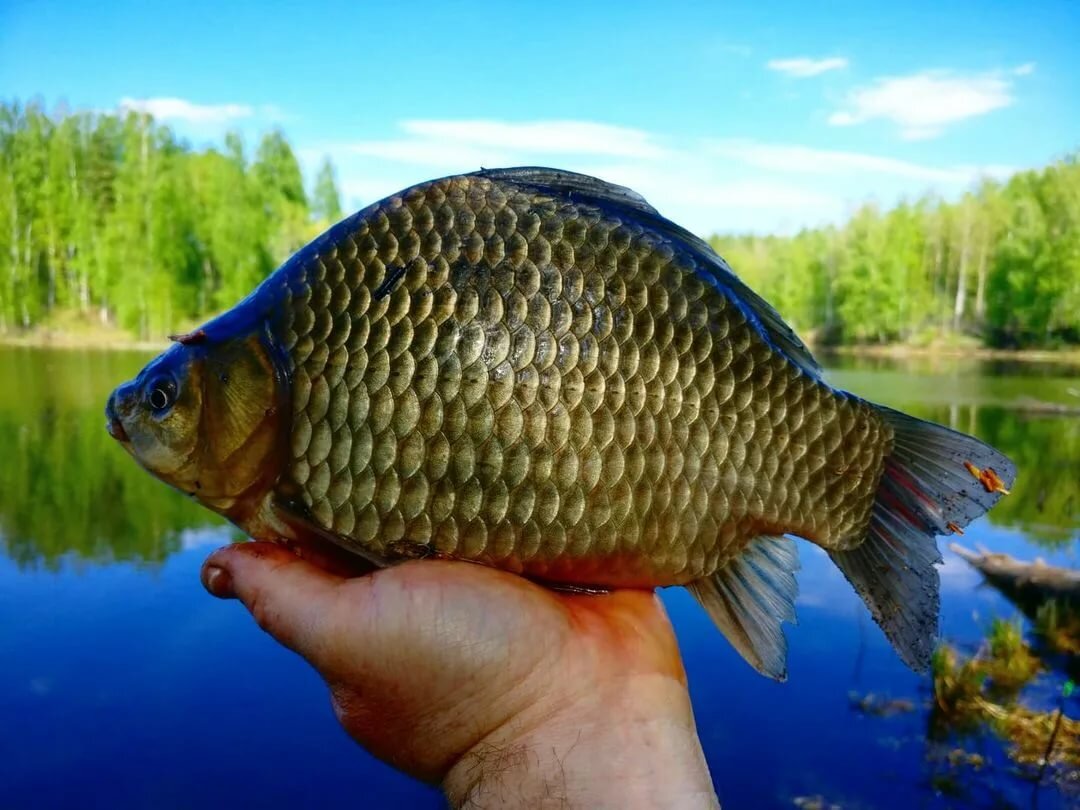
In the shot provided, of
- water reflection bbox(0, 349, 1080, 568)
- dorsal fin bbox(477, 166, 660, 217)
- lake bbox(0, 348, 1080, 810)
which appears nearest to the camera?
dorsal fin bbox(477, 166, 660, 217)

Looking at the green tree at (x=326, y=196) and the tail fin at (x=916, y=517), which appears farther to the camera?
the green tree at (x=326, y=196)

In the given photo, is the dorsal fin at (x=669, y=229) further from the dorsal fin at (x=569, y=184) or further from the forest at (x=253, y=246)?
the forest at (x=253, y=246)

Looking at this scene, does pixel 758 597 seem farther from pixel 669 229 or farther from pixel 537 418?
pixel 669 229

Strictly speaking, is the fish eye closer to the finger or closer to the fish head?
the fish head

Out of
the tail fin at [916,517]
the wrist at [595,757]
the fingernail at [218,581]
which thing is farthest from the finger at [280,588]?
the tail fin at [916,517]

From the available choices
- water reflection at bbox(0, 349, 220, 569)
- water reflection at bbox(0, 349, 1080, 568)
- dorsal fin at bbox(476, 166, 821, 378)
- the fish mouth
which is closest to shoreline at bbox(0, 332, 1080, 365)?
water reflection at bbox(0, 349, 1080, 568)

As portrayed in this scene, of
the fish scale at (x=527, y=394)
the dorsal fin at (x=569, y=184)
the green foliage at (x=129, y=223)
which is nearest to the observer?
the fish scale at (x=527, y=394)

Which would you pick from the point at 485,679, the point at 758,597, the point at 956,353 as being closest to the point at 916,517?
the point at 758,597
